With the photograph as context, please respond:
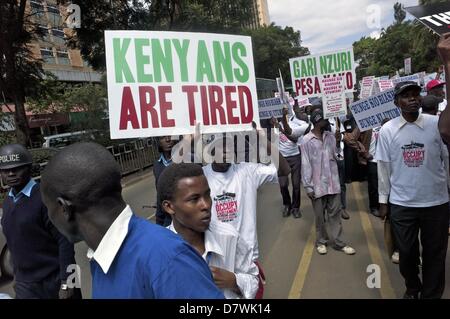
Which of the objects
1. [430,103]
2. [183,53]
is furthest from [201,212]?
[430,103]

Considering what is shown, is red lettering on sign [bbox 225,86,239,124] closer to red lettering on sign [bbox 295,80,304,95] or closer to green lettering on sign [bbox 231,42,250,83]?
green lettering on sign [bbox 231,42,250,83]

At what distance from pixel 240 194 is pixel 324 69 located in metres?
4.40

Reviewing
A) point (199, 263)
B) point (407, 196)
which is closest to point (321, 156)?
point (407, 196)

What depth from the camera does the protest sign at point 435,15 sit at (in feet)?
7.37

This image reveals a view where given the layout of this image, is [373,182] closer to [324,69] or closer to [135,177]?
[324,69]

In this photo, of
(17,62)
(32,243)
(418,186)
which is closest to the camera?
(32,243)

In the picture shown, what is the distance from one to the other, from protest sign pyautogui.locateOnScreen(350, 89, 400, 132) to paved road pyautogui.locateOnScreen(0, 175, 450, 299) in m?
1.54

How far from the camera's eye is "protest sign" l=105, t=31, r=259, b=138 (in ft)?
8.80

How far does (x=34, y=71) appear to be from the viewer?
12070 millimetres

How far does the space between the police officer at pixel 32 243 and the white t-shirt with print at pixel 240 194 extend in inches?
44.5

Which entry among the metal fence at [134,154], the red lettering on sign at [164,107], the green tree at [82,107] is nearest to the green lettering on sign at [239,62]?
the red lettering on sign at [164,107]

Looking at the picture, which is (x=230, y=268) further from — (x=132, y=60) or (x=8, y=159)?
(x=8, y=159)

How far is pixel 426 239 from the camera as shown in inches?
133

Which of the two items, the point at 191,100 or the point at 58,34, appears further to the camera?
the point at 58,34
